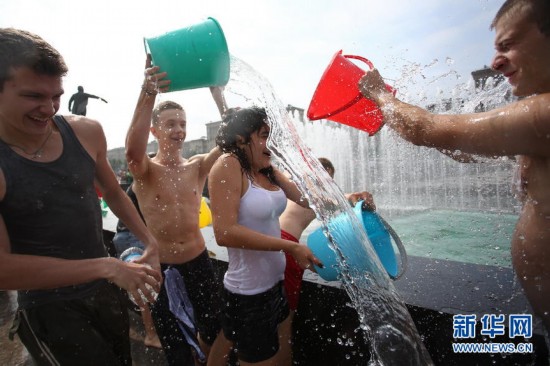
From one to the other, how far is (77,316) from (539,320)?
→ 2.13 metres

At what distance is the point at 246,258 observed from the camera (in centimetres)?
199

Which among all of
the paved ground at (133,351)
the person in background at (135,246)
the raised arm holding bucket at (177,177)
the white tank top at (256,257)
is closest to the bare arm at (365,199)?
the white tank top at (256,257)

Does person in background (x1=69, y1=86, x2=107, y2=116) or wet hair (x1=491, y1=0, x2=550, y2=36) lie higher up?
person in background (x1=69, y1=86, x2=107, y2=116)

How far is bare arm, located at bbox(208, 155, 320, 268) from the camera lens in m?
1.79

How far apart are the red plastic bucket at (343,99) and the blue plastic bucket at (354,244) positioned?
21.2 inches

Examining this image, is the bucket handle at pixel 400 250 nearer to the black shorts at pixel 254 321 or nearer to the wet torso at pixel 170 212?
the black shorts at pixel 254 321

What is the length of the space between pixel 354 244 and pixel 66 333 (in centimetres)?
149

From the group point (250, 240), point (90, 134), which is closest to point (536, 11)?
point (250, 240)

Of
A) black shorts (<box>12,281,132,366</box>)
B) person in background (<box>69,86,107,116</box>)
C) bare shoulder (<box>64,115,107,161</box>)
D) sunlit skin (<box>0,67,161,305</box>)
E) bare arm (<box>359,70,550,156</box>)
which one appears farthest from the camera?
person in background (<box>69,86,107,116</box>)

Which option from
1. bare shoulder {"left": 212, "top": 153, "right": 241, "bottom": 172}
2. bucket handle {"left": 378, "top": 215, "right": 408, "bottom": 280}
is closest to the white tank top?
bare shoulder {"left": 212, "top": 153, "right": 241, "bottom": 172}

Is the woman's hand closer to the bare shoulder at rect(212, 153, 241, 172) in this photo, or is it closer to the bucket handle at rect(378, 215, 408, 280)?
the bare shoulder at rect(212, 153, 241, 172)

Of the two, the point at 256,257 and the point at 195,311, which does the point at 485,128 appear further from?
the point at 195,311

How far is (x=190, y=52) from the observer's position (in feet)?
6.26

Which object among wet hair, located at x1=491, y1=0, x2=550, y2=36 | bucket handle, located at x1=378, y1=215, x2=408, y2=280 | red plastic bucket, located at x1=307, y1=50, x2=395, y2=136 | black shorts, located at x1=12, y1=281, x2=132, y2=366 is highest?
wet hair, located at x1=491, y1=0, x2=550, y2=36
